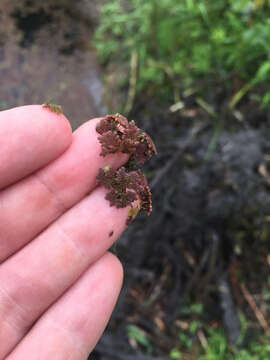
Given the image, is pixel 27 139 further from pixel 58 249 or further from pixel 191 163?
pixel 191 163

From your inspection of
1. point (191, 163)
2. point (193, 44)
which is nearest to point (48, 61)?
point (193, 44)

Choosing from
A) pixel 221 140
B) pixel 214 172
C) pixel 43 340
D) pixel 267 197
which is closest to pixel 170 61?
pixel 221 140

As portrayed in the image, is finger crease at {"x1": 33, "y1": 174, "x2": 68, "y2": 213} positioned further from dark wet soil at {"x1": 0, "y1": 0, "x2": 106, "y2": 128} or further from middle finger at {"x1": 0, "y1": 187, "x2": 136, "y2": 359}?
dark wet soil at {"x1": 0, "y1": 0, "x2": 106, "y2": 128}

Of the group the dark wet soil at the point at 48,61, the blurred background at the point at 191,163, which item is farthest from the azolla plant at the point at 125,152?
the dark wet soil at the point at 48,61

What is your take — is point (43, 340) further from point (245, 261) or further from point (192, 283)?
point (245, 261)

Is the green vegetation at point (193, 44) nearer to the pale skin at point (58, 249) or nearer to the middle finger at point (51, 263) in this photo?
the pale skin at point (58, 249)
